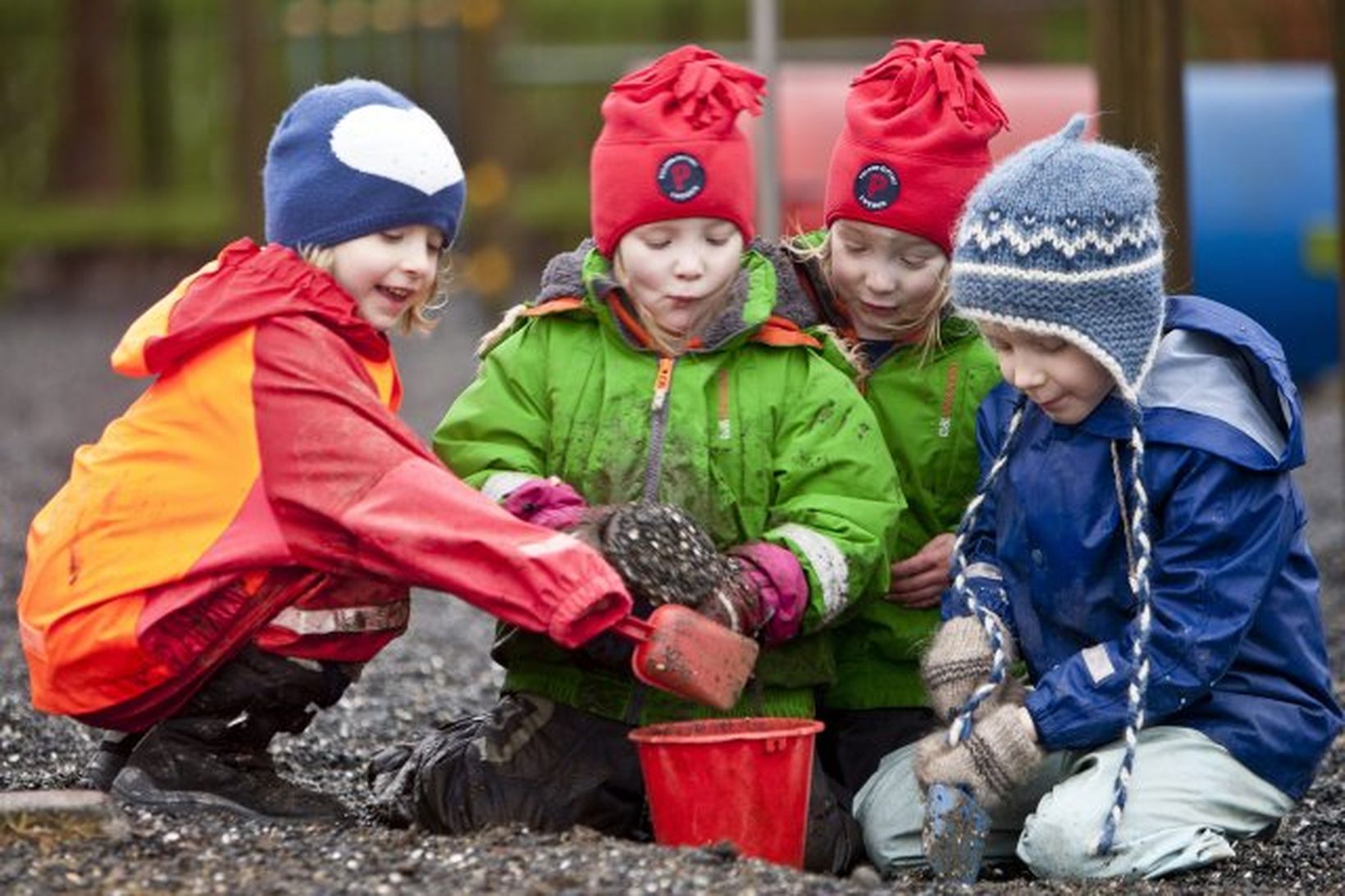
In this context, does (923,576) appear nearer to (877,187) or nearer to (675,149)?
(877,187)

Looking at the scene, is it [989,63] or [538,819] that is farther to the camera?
[989,63]

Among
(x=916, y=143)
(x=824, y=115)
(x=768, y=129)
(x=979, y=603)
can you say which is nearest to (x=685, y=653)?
(x=979, y=603)

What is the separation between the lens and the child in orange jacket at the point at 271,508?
3947mm

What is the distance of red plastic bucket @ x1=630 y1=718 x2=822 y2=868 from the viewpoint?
3.77 metres

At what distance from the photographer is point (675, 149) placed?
4.20 m

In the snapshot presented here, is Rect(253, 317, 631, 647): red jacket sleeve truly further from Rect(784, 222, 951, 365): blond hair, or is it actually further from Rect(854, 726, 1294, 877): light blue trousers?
Rect(784, 222, 951, 365): blond hair

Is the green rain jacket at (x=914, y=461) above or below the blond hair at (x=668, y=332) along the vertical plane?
below

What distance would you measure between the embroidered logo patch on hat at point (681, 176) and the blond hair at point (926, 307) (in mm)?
403

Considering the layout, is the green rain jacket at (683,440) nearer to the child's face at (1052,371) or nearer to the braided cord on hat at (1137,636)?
the child's face at (1052,371)

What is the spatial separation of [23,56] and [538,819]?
2042 cm

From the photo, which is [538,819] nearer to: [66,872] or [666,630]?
[666,630]

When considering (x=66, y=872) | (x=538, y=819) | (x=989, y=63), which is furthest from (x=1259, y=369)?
(x=989, y=63)

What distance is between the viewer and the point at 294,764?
16.0 ft


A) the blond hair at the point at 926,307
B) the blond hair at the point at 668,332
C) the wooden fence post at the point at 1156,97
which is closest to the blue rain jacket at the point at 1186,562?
the blond hair at the point at 926,307
